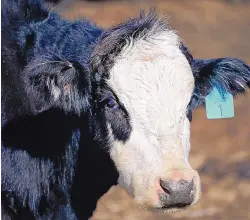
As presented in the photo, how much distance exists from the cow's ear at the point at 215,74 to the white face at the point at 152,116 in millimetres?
112

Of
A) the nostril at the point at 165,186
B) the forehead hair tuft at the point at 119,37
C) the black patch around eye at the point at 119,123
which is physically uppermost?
the forehead hair tuft at the point at 119,37

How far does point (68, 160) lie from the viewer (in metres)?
2.58

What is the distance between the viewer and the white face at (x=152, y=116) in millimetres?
2258

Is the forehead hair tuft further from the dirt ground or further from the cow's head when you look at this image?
the dirt ground

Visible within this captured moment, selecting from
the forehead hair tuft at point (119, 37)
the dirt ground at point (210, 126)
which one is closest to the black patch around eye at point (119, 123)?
the forehead hair tuft at point (119, 37)

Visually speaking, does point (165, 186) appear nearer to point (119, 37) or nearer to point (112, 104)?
point (112, 104)

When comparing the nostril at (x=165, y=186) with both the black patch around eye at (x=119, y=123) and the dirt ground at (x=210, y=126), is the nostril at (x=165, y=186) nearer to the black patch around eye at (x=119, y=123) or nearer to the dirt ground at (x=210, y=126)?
the black patch around eye at (x=119, y=123)

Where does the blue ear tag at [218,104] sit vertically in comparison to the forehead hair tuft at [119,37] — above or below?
below

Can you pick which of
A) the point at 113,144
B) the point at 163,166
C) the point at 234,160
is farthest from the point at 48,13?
the point at 234,160

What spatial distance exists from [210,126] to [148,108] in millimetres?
2096

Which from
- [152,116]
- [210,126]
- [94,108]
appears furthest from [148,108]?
[210,126]

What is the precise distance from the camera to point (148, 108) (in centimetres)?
233

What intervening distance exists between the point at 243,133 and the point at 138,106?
2.16 metres

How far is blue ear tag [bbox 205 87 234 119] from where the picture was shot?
8.54 ft
